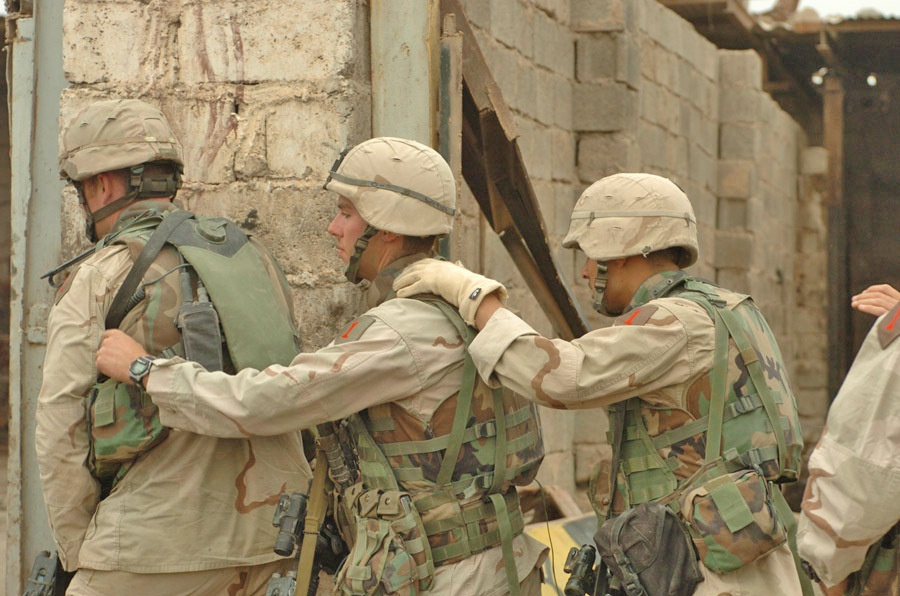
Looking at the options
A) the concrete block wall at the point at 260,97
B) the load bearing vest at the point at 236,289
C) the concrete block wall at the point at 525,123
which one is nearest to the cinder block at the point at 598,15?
the concrete block wall at the point at 525,123

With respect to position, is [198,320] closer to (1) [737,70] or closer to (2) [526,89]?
(2) [526,89]

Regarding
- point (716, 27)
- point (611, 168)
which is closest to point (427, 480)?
point (611, 168)

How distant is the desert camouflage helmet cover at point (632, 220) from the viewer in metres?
3.11

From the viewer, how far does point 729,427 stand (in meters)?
2.91

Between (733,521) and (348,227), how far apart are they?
3.60ft

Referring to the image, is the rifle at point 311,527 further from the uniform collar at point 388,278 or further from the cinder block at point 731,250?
the cinder block at point 731,250

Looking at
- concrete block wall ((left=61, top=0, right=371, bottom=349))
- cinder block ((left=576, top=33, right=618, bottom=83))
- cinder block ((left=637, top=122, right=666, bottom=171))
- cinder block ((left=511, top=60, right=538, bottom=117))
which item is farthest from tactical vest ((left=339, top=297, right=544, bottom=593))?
cinder block ((left=637, top=122, right=666, bottom=171))

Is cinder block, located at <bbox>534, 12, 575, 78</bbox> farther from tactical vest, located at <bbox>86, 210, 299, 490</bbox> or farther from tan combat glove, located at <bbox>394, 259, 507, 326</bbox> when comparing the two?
tan combat glove, located at <bbox>394, 259, 507, 326</bbox>

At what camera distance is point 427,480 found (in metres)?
2.86

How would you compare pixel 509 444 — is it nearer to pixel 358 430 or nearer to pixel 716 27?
pixel 358 430

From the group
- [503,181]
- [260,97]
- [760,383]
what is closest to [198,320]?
[260,97]

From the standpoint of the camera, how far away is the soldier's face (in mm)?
3049

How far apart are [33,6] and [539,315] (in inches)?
121

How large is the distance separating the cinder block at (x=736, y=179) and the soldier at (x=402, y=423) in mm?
7205
